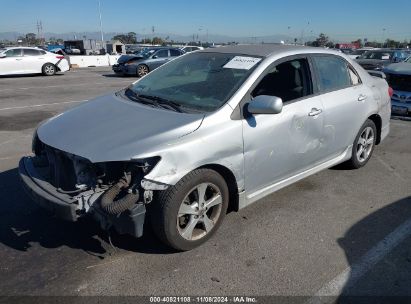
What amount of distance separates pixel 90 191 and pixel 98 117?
0.83 metres

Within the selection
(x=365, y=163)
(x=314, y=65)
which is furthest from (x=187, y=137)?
(x=365, y=163)

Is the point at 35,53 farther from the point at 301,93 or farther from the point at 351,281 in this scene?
the point at 351,281

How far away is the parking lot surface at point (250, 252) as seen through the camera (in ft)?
9.45

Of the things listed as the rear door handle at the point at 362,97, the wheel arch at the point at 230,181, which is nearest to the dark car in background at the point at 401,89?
the rear door handle at the point at 362,97

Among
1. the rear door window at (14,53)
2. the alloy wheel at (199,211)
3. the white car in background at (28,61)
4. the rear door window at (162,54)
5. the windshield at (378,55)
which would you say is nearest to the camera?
the alloy wheel at (199,211)

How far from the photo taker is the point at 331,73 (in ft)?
14.8

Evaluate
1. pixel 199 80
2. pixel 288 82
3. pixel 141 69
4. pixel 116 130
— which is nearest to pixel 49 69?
pixel 141 69

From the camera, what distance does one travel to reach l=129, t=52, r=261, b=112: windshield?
356 cm

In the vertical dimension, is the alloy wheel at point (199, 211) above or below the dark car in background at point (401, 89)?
below

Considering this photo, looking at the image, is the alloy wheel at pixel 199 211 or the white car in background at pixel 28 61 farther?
the white car in background at pixel 28 61

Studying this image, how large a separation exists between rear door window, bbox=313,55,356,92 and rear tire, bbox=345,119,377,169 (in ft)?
2.21

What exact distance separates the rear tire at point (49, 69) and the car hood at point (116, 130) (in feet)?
58.0

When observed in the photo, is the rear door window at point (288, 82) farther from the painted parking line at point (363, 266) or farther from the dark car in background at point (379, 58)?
the dark car in background at point (379, 58)

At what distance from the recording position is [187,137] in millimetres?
3047
